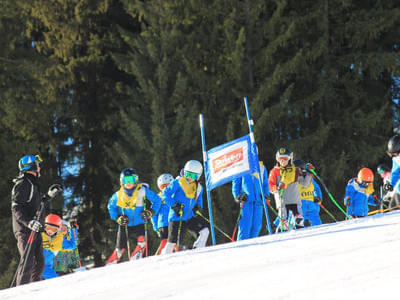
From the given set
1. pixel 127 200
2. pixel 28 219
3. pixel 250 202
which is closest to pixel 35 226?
pixel 28 219

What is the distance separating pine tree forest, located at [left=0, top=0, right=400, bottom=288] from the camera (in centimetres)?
1722

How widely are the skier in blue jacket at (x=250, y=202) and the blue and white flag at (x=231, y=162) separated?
1.23ft

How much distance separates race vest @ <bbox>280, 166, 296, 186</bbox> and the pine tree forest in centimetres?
672

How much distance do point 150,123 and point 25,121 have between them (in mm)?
3872

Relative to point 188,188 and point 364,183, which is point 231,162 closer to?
point 188,188

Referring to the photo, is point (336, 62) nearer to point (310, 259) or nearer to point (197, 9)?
point (197, 9)

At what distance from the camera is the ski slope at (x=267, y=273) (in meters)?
4.01

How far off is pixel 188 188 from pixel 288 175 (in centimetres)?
192

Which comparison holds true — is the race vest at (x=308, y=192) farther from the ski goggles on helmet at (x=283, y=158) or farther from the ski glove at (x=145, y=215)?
the ski glove at (x=145, y=215)

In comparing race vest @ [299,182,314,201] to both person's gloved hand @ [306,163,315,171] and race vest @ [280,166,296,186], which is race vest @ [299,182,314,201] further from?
race vest @ [280,166,296,186]

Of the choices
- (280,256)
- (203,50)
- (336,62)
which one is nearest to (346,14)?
(336,62)

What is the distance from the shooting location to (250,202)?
955cm

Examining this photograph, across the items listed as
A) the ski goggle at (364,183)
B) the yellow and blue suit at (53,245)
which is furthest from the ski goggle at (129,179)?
the ski goggle at (364,183)

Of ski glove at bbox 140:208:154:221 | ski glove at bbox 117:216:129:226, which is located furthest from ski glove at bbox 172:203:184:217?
ski glove at bbox 117:216:129:226
